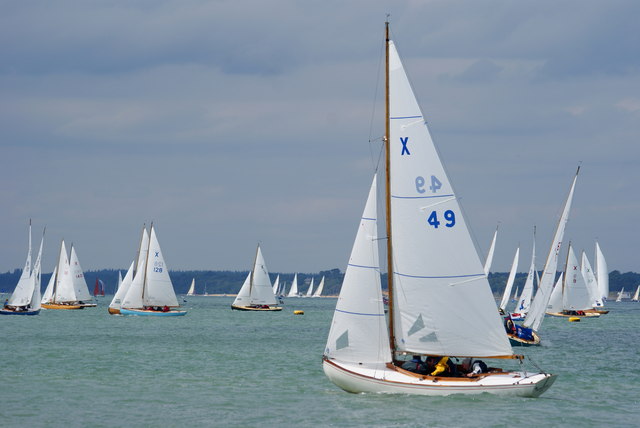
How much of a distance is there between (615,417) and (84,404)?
57.4 feet

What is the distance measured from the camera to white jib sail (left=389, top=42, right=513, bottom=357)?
102 feet

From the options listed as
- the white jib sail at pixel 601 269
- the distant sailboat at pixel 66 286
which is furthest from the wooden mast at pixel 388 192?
the white jib sail at pixel 601 269

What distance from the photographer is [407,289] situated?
31922mm

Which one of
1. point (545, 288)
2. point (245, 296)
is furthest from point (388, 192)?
point (245, 296)

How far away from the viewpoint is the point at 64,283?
4771 inches

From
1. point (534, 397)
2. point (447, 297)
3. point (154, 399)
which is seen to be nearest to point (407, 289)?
point (447, 297)

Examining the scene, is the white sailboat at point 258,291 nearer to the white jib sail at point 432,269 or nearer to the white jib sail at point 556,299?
the white jib sail at point 556,299

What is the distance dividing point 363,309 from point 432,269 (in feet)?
8.48

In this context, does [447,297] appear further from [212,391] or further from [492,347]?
[212,391]

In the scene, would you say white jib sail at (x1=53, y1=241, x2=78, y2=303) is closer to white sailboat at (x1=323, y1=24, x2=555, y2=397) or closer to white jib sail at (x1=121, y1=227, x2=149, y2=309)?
white jib sail at (x1=121, y1=227, x2=149, y2=309)

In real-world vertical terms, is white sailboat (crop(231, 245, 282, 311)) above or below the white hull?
above

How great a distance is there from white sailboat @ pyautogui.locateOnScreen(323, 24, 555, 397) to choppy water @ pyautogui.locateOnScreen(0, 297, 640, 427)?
119cm

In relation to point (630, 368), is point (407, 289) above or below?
above

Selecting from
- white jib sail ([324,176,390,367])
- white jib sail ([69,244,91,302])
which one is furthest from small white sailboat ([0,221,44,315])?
white jib sail ([324,176,390,367])
